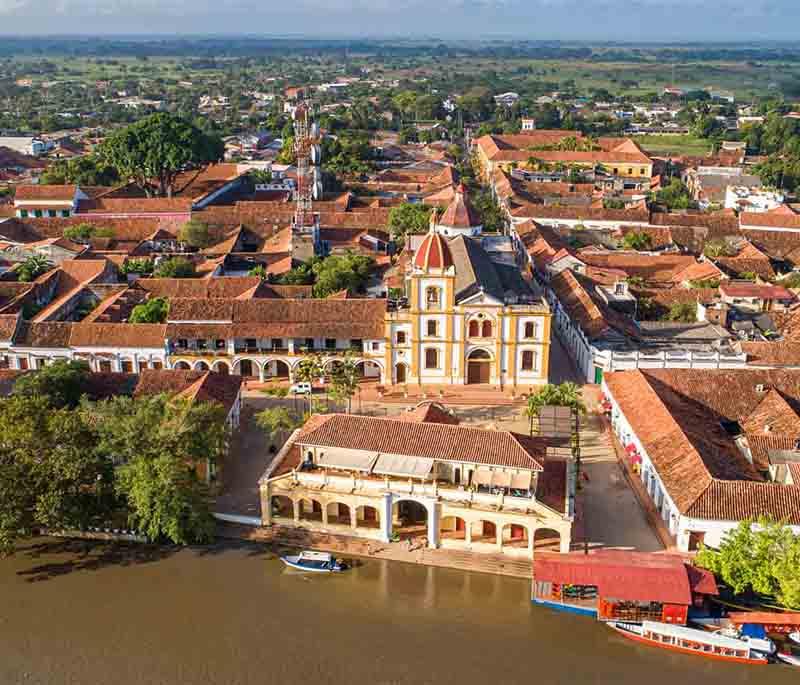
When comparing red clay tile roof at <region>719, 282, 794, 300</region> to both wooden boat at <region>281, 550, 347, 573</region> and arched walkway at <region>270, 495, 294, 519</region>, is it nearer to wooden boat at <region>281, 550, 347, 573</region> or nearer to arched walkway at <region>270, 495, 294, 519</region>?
arched walkway at <region>270, 495, 294, 519</region>

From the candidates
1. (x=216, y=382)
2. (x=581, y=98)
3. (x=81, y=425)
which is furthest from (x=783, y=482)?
(x=581, y=98)

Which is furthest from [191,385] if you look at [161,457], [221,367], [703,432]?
[703,432]

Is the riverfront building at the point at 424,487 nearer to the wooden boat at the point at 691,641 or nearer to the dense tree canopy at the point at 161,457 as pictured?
the dense tree canopy at the point at 161,457

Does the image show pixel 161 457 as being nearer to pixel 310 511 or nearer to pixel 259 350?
pixel 310 511

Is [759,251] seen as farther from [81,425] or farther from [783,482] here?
[81,425]

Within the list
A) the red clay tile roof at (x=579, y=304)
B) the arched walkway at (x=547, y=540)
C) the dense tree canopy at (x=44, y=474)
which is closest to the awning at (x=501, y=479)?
the arched walkway at (x=547, y=540)

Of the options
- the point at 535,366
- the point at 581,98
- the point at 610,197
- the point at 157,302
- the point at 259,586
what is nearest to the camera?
the point at 259,586

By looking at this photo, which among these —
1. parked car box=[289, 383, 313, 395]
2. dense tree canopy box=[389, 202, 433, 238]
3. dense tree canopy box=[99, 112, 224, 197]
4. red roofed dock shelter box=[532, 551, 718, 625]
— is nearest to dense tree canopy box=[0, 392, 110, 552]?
parked car box=[289, 383, 313, 395]
